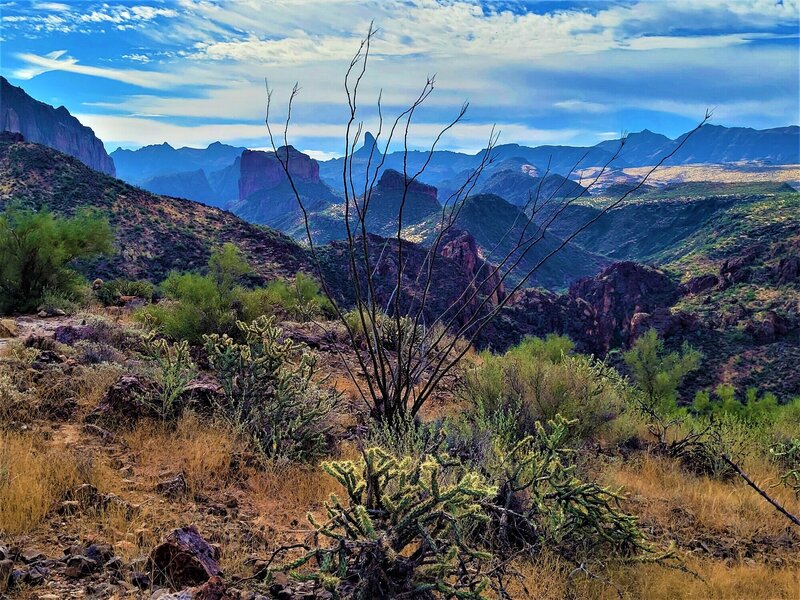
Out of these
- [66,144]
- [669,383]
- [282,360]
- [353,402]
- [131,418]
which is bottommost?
[669,383]

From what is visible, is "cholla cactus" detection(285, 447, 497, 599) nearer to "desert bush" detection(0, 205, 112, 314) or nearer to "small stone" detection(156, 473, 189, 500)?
"small stone" detection(156, 473, 189, 500)

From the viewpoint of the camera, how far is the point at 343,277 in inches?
1243

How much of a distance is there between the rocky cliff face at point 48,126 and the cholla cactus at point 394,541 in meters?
125

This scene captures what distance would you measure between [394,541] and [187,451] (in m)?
2.17

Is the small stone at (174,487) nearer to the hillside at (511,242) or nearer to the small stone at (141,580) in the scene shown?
the small stone at (141,580)

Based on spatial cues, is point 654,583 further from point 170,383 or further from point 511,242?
point 511,242

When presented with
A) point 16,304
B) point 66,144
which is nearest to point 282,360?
point 16,304

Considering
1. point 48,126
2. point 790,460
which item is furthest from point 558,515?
point 48,126

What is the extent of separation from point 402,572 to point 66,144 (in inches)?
7294

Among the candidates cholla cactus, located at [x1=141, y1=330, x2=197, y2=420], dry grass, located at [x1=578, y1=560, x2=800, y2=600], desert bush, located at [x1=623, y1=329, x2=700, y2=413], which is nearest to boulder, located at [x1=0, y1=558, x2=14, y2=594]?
cholla cactus, located at [x1=141, y1=330, x2=197, y2=420]

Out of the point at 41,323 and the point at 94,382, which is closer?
the point at 94,382

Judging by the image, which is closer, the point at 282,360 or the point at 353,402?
the point at 282,360

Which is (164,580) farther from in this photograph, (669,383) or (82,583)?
(669,383)

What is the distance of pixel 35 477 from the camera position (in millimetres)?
3072
